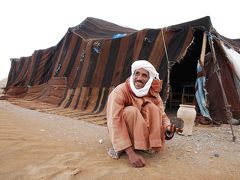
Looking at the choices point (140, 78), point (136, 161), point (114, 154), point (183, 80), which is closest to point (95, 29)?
point (183, 80)

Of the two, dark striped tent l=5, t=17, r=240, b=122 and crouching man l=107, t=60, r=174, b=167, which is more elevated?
dark striped tent l=5, t=17, r=240, b=122

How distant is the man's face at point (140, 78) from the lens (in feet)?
9.79

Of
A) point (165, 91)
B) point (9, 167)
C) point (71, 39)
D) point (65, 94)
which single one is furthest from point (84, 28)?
point (9, 167)

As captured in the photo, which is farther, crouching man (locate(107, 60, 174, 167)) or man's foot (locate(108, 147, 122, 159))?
man's foot (locate(108, 147, 122, 159))

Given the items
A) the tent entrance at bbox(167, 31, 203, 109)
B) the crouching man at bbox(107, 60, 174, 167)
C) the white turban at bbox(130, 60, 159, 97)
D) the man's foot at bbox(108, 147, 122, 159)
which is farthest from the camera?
the tent entrance at bbox(167, 31, 203, 109)

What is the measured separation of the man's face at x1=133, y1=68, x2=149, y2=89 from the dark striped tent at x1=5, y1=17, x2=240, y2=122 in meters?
1.95

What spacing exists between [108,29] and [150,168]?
7.54 m

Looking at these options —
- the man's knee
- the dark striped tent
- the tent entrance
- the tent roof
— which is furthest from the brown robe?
the tent roof

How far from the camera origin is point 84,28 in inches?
387

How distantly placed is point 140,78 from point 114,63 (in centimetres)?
433

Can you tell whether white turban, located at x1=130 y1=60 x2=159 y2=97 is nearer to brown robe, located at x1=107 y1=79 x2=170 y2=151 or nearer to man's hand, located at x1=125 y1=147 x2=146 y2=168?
brown robe, located at x1=107 y1=79 x2=170 y2=151

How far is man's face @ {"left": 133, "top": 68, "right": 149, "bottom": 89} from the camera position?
2.98 metres

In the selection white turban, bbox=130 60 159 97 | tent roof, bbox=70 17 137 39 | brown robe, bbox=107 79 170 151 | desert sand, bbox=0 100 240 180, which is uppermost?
tent roof, bbox=70 17 137 39

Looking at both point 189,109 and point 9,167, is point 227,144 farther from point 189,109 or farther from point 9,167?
point 9,167
